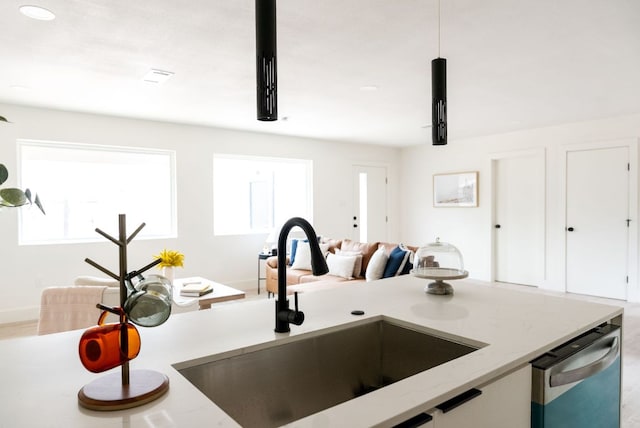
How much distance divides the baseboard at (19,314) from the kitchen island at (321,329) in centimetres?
424

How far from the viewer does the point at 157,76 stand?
3570 millimetres

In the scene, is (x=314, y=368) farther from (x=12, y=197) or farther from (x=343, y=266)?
(x=343, y=266)

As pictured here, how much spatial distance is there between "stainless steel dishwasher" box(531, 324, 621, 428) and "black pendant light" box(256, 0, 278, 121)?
3.57 ft

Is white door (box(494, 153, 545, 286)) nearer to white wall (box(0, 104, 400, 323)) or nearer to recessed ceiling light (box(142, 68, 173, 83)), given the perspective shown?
white wall (box(0, 104, 400, 323))

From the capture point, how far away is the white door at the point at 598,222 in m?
5.46

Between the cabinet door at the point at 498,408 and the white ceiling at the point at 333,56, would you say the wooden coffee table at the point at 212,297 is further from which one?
the cabinet door at the point at 498,408

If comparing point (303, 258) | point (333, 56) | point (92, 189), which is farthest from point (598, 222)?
point (92, 189)

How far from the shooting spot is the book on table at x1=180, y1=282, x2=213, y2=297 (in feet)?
12.2

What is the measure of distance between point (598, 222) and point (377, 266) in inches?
135

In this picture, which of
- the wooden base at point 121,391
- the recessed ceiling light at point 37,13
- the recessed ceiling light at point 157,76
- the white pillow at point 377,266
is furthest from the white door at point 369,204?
the wooden base at point 121,391

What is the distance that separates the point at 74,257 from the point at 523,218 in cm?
630

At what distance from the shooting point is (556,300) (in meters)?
1.78

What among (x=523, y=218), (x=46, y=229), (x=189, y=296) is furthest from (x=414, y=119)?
(x=46, y=229)

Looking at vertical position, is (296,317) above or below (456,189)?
below
